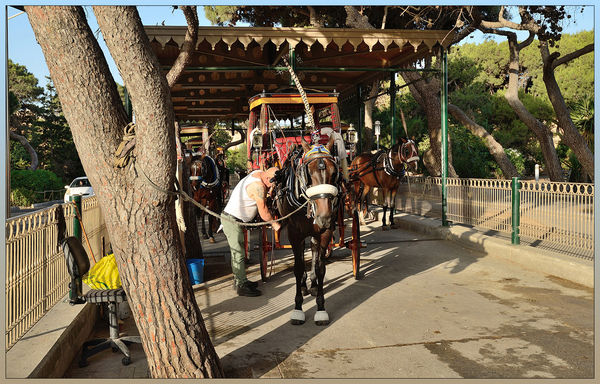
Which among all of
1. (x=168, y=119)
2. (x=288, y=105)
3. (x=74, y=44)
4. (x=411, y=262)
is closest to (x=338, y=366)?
(x=168, y=119)

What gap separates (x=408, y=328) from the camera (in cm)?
571

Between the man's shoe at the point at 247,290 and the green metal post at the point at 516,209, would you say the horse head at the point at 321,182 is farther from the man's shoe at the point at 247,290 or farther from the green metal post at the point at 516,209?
the green metal post at the point at 516,209

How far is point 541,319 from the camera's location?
19.7ft

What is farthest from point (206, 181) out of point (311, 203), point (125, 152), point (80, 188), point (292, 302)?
point (80, 188)

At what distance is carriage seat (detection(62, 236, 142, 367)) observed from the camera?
4.98m

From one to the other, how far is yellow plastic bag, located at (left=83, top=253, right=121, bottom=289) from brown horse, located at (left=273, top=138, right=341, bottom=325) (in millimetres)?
2075

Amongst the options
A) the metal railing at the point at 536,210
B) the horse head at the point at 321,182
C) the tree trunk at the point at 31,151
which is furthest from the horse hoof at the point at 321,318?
the tree trunk at the point at 31,151

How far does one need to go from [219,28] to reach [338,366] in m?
7.80

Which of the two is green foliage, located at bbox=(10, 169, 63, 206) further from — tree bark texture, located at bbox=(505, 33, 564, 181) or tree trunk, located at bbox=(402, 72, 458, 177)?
tree bark texture, located at bbox=(505, 33, 564, 181)

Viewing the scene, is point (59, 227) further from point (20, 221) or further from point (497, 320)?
point (497, 320)

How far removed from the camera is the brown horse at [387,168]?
1289cm

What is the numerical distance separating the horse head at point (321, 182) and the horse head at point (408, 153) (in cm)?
730

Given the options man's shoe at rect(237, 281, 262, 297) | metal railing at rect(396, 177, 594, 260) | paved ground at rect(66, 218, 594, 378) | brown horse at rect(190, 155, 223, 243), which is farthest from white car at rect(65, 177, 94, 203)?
man's shoe at rect(237, 281, 262, 297)

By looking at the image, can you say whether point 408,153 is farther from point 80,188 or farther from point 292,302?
point 80,188
